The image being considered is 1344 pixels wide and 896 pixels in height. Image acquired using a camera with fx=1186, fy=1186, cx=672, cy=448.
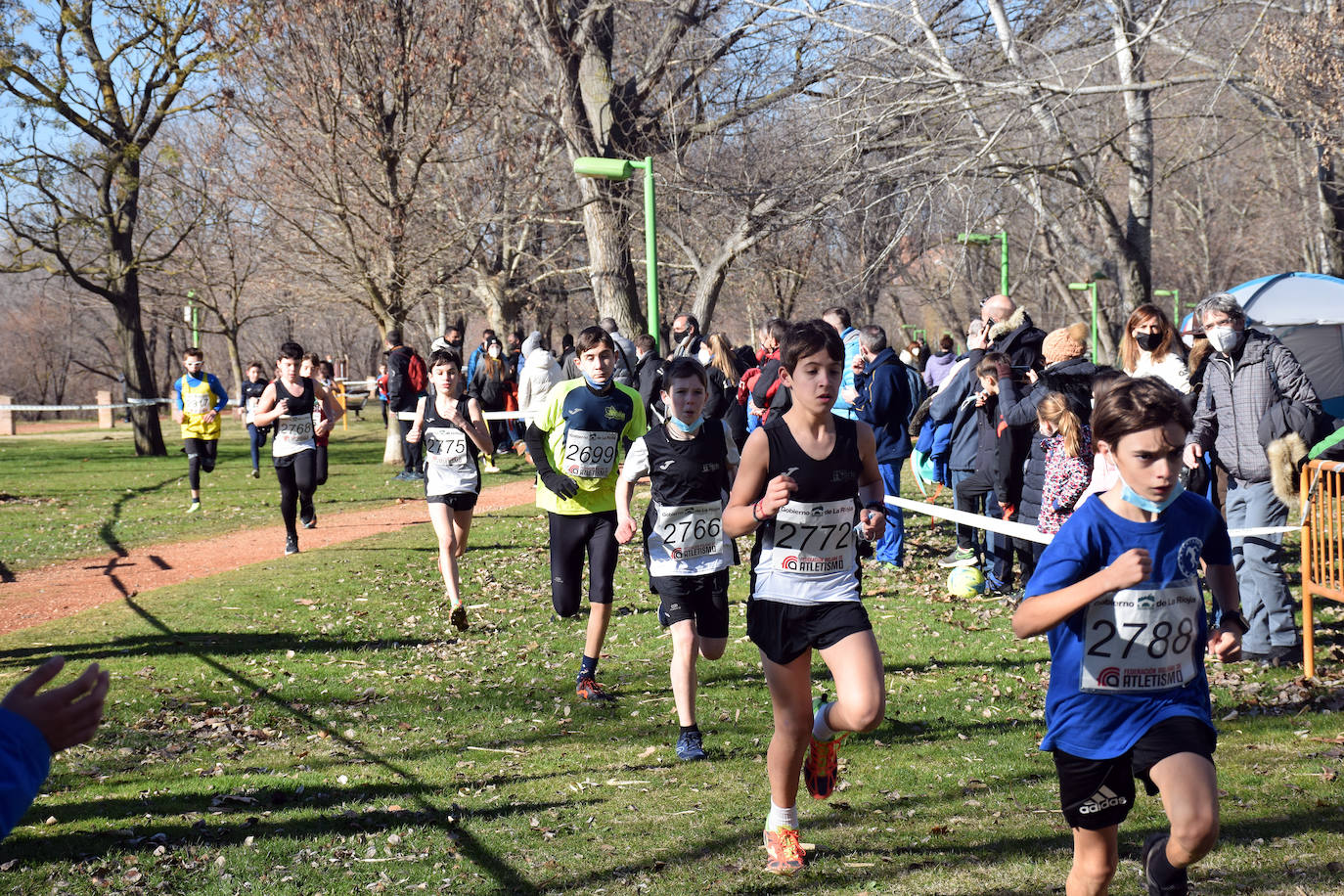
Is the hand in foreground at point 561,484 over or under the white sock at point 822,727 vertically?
over

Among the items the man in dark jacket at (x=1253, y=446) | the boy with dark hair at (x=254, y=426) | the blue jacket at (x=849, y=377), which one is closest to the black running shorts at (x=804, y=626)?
the man in dark jacket at (x=1253, y=446)

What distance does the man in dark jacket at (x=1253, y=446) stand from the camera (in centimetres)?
726

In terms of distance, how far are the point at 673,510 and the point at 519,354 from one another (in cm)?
1932

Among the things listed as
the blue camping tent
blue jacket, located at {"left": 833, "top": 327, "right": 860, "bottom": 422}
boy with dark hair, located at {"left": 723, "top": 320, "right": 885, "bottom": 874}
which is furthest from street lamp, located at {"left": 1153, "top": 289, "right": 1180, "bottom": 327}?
boy with dark hair, located at {"left": 723, "top": 320, "right": 885, "bottom": 874}

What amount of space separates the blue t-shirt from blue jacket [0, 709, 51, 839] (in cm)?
264

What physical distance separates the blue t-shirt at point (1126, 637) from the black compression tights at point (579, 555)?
400 centimetres

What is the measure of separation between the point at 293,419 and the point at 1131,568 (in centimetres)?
1062

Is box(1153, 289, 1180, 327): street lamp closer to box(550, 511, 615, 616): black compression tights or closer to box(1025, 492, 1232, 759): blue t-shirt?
box(550, 511, 615, 616): black compression tights

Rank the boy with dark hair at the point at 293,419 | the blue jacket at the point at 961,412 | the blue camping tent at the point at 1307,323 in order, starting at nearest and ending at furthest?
1. the blue jacket at the point at 961,412
2. the boy with dark hair at the point at 293,419
3. the blue camping tent at the point at 1307,323

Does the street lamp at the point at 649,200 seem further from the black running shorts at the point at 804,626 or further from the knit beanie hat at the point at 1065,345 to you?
the black running shorts at the point at 804,626

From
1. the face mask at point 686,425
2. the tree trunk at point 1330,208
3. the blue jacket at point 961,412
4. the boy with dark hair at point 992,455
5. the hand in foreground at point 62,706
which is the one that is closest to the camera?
the hand in foreground at point 62,706

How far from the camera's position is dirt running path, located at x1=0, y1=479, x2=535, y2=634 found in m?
11.1

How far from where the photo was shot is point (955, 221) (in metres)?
15.8

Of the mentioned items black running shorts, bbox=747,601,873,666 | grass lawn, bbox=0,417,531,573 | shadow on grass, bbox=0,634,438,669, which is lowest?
shadow on grass, bbox=0,634,438,669
